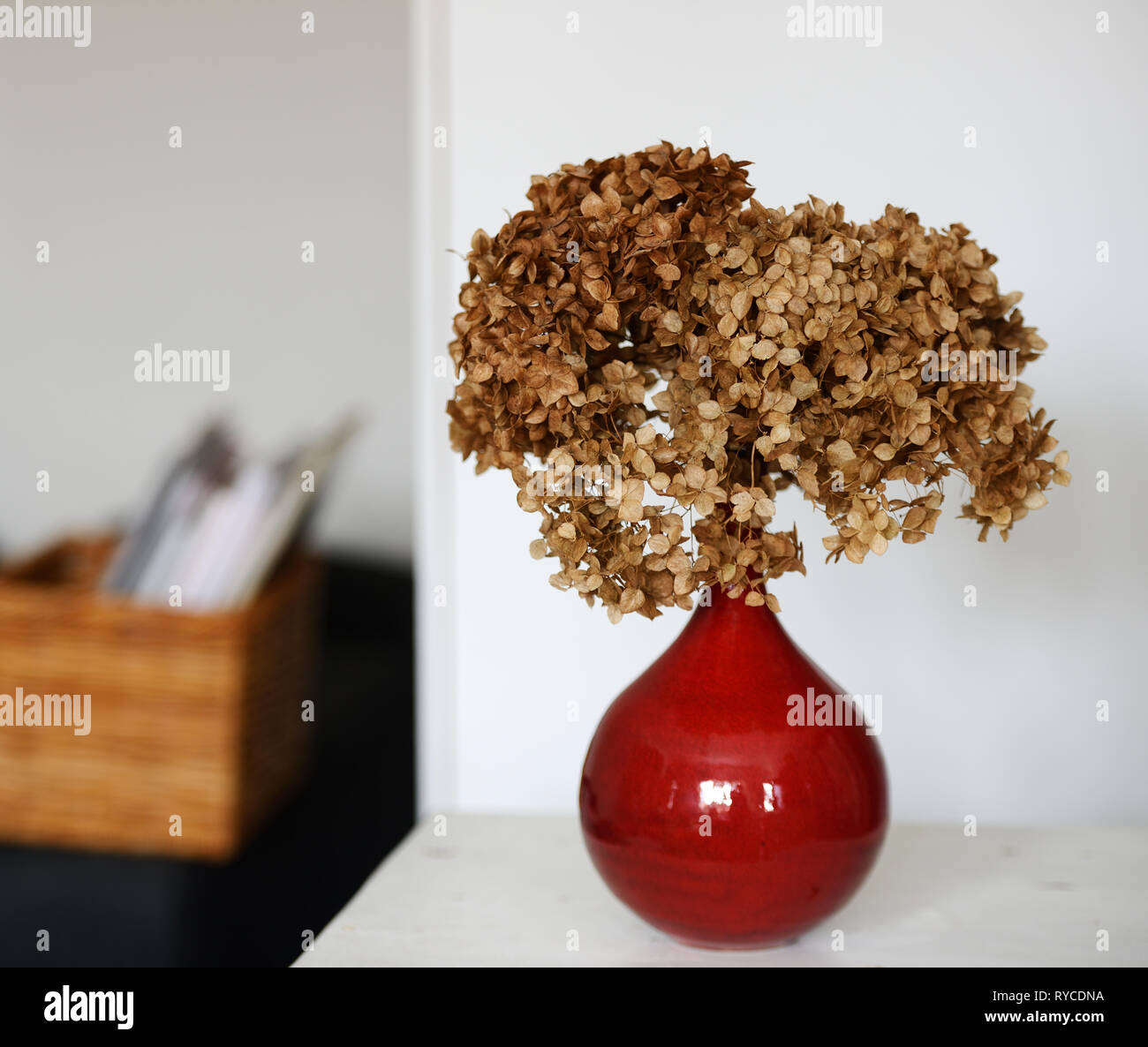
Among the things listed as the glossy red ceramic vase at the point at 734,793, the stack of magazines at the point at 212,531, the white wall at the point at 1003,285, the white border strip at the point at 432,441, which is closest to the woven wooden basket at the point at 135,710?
the stack of magazines at the point at 212,531

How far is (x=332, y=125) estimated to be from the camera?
1321 millimetres

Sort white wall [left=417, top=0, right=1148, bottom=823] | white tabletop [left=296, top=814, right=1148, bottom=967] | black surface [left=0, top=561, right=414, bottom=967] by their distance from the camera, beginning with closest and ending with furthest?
1. white tabletop [left=296, top=814, right=1148, bottom=967]
2. white wall [left=417, top=0, right=1148, bottom=823]
3. black surface [left=0, top=561, right=414, bottom=967]

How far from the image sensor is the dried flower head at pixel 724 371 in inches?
29.4

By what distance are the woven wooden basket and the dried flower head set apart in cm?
63

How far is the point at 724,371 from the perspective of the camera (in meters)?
0.76

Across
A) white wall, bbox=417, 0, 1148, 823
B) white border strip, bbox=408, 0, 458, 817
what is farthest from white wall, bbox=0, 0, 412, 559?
white wall, bbox=417, 0, 1148, 823

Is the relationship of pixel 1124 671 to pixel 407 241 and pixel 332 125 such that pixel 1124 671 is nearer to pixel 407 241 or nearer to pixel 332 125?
pixel 407 241

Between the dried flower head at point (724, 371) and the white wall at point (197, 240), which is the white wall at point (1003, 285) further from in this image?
the dried flower head at point (724, 371)

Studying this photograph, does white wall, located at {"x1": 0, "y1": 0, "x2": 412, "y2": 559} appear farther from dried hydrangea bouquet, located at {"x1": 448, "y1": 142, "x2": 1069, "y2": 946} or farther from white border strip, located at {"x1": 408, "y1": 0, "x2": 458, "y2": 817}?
dried hydrangea bouquet, located at {"x1": 448, "y1": 142, "x2": 1069, "y2": 946}

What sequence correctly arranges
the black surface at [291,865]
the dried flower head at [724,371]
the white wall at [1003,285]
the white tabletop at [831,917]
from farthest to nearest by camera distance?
the black surface at [291,865], the white wall at [1003,285], the white tabletop at [831,917], the dried flower head at [724,371]

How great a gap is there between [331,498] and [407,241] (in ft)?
1.11

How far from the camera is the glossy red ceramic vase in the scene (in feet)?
2.68

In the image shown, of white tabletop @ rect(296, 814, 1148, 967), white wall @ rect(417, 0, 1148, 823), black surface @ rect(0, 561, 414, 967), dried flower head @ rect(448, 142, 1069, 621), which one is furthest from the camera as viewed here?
black surface @ rect(0, 561, 414, 967)

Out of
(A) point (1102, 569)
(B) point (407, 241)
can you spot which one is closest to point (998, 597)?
(A) point (1102, 569)
